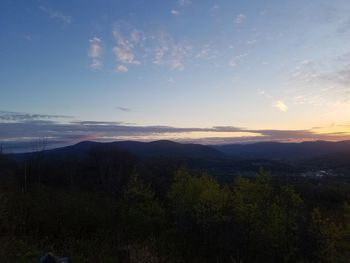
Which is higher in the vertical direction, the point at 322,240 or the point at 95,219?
the point at 95,219

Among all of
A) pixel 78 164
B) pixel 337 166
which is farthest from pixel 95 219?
pixel 337 166

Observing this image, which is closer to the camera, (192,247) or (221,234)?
(192,247)

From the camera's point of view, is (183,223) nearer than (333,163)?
Yes

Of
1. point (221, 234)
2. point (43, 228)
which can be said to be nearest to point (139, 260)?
point (43, 228)

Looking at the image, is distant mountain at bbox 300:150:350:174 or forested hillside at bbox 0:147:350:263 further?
distant mountain at bbox 300:150:350:174

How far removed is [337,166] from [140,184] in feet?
473

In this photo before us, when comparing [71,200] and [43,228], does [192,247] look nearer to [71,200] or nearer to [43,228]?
[71,200]

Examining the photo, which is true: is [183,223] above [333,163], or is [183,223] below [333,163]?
above

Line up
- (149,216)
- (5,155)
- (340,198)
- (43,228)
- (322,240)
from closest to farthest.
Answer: (43,228), (322,240), (149,216), (5,155), (340,198)

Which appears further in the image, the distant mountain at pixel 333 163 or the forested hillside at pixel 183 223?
the distant mountain at pixel 333 163

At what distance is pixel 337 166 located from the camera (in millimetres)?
155875

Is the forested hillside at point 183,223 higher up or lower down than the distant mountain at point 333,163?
higher up

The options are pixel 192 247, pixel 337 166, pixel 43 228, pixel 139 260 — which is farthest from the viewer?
pixel 337 166

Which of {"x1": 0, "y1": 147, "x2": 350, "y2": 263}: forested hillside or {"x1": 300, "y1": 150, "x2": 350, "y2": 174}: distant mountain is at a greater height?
{"x1": 0, "y1": 147, "x2": 350, "y2": 263}: forested hillside
